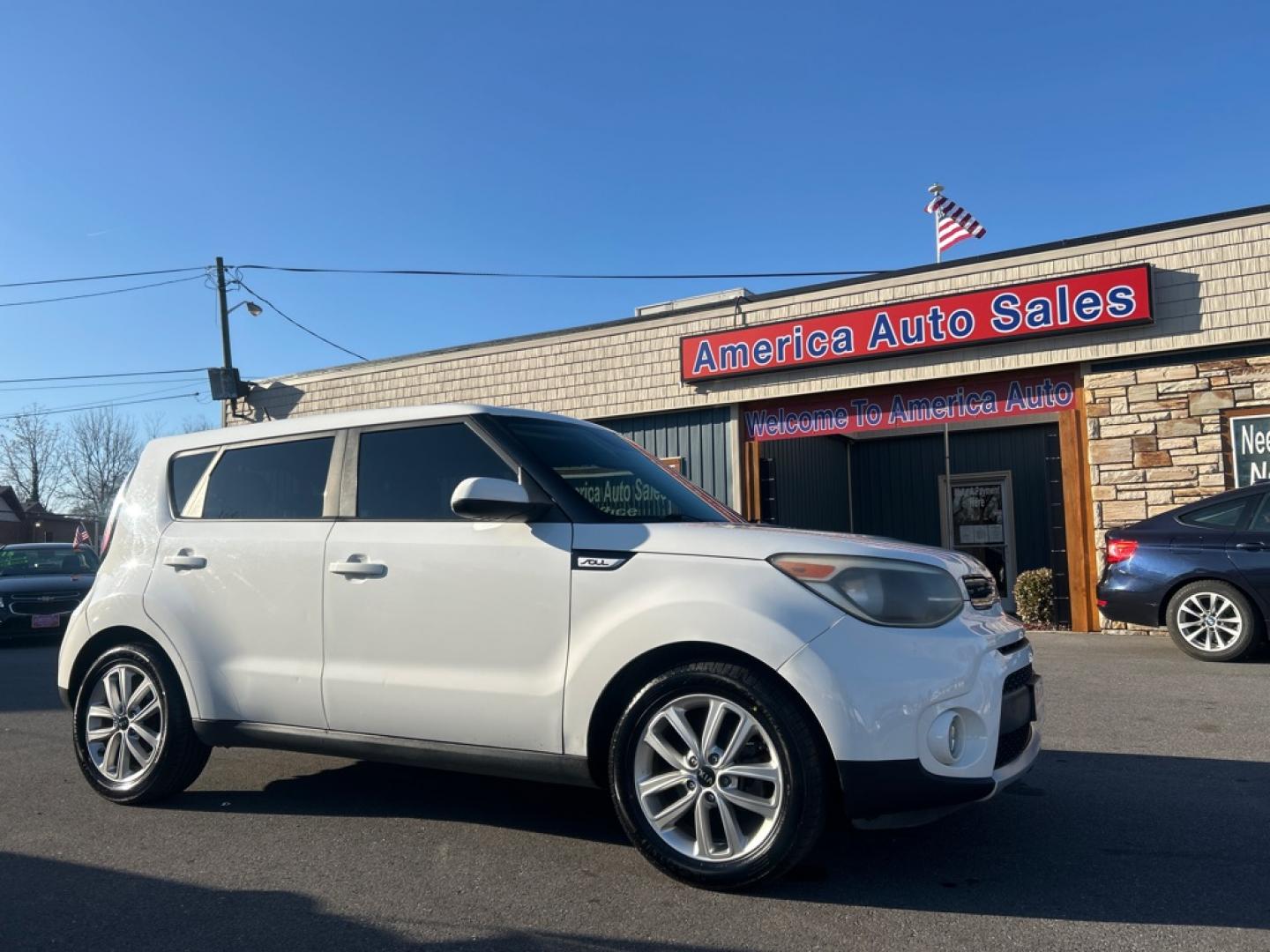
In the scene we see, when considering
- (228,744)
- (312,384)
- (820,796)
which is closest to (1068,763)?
(820,796)

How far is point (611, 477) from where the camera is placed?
4473 millimetres

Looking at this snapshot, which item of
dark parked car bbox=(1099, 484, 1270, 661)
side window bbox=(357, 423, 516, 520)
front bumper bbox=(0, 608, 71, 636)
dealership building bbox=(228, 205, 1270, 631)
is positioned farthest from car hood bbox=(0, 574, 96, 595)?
dark parked car bbox=(1099, 484, 1270, 661)

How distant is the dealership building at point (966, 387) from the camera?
11047 mm

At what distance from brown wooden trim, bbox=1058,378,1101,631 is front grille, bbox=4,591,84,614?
38.7 ft

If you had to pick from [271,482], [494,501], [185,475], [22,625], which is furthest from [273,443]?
[22,625]

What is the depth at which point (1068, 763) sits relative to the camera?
5328 mm

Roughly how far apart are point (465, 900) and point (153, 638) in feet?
7.35

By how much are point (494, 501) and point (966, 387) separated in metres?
9.76

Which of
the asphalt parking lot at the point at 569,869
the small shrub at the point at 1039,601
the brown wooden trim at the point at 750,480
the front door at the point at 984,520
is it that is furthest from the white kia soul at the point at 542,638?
the front door at the point at 984,520

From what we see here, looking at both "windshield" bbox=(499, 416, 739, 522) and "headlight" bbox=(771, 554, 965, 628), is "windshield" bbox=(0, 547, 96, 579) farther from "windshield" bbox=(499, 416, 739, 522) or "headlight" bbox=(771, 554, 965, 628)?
"headlight" bbox=(771, 554, 965, 628)

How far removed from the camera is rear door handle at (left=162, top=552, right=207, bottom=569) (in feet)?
15.9

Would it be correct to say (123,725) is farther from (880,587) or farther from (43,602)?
(43,602)

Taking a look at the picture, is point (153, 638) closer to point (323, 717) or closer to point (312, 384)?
point (323, 717)

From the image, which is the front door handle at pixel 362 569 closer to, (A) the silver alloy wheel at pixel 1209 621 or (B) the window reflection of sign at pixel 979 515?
(A) the silver alloy wheel at pixel 1209 621
